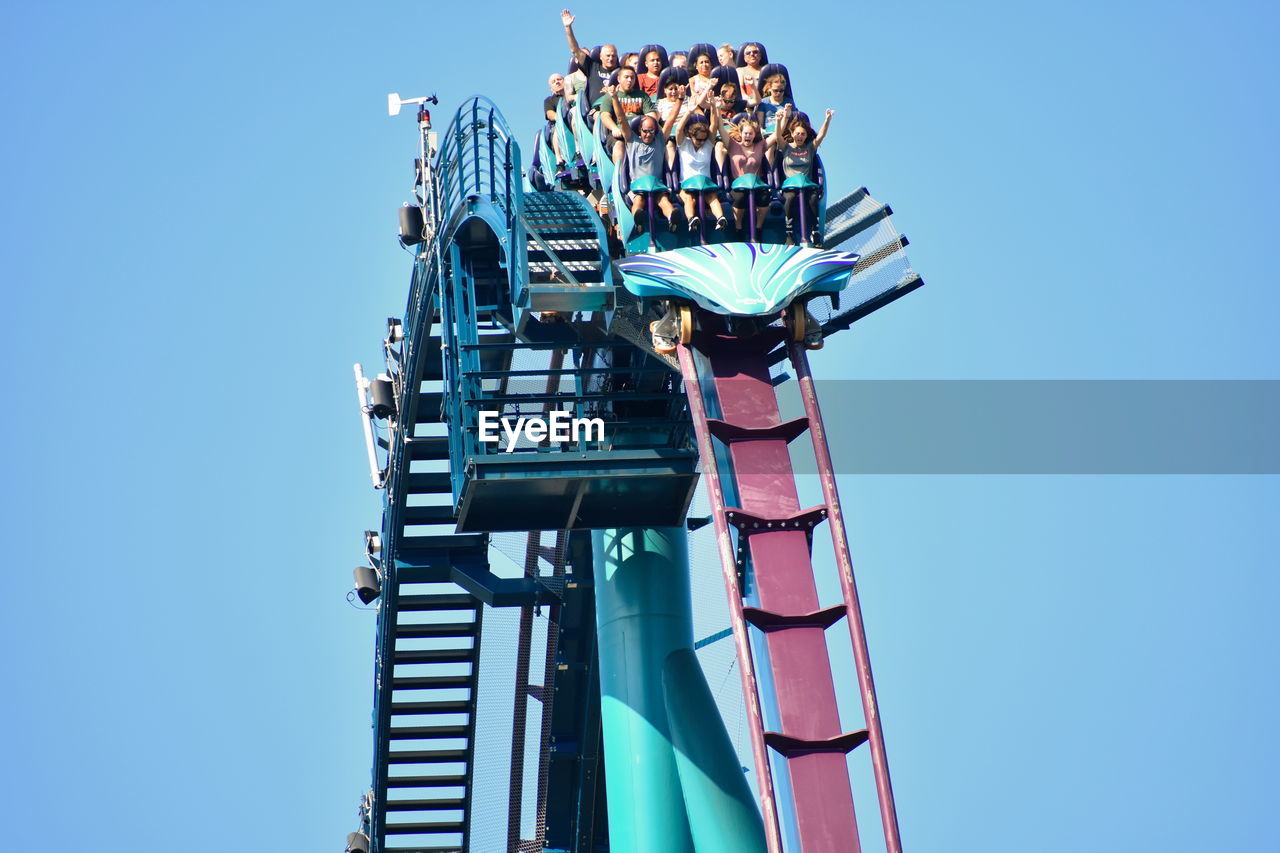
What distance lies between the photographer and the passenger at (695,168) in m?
26.1

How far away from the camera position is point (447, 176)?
30.3m

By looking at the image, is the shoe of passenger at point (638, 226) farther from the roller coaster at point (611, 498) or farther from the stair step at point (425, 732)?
the stair step at point (425, 732)

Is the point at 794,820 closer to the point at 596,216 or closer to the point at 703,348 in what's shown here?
the point at 703,348

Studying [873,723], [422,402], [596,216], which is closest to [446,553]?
[422,402]

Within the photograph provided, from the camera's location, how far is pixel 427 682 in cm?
3516

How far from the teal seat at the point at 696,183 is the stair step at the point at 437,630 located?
10.7 m

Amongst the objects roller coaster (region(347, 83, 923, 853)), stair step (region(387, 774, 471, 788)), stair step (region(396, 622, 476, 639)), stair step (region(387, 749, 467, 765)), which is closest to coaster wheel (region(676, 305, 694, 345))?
roller coaster (region(347, 83, 923, 853))

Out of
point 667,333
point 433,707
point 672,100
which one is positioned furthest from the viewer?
point 433,707

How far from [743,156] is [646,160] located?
1105 millimetres

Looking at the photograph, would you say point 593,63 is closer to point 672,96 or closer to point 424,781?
point 672,96

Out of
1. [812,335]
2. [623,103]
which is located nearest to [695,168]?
[623,103]

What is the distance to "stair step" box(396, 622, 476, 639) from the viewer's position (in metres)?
34.7

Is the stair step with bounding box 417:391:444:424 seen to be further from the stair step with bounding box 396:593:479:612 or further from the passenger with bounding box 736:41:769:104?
the passenger with bounding box 736:41:769:104

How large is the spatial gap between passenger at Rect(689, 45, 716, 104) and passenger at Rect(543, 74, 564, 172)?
10.4 feet
